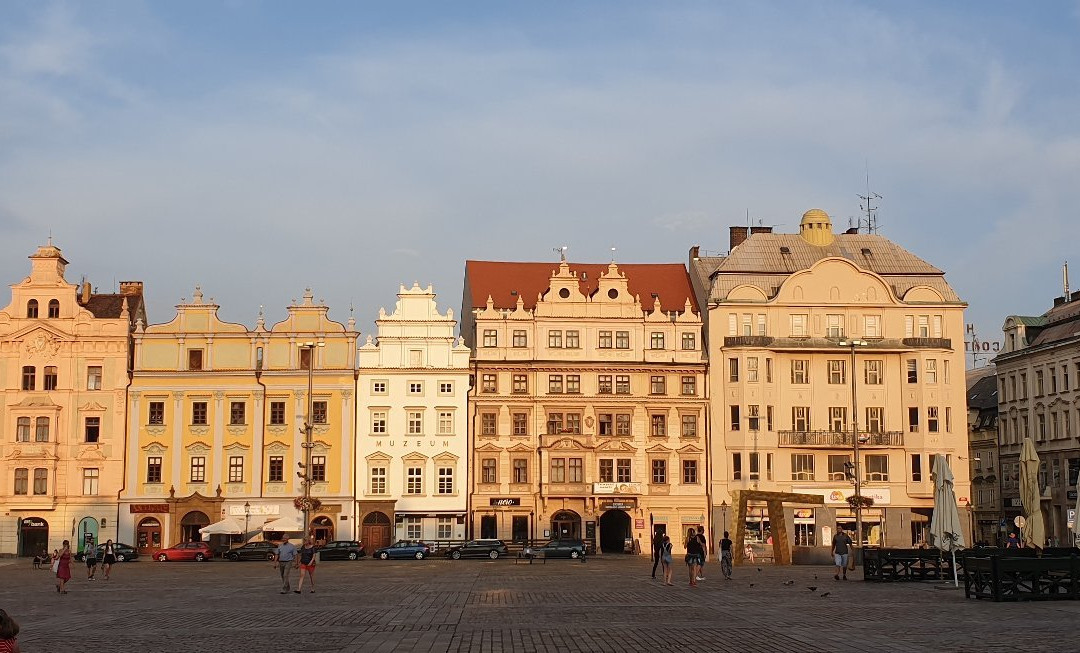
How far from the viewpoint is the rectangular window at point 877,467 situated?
80250 millimetres

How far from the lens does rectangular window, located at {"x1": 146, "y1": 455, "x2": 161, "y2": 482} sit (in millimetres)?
78688

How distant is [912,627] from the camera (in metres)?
24.6

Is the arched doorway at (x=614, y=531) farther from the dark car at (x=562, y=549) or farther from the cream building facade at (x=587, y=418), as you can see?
the dark car at (x=562, y=549)

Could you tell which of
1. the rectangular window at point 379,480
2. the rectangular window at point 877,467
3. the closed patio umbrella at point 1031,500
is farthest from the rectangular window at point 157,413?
the closed patio umbrella at point 1031,500

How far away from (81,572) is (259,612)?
101 feet

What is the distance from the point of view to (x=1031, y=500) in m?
45.0

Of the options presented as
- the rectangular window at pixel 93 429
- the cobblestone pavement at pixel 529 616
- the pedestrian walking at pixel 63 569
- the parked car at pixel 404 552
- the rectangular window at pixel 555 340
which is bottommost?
the parked car at pixel 404 552

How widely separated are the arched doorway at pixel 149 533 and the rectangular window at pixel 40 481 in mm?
6069

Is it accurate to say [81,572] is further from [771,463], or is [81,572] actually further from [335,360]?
[771,463]

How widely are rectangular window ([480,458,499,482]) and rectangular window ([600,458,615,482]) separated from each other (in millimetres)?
6363

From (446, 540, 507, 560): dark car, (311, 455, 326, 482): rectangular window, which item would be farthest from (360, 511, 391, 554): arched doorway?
(446, 540, 507, 560): dark car

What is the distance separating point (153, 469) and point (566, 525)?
2498 cm

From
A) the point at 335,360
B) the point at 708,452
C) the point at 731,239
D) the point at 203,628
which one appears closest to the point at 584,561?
the point at 708,452

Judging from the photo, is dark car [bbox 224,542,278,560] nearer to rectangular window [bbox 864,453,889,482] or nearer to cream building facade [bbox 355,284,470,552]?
cream building facade [bbox 355,284,470,552]
